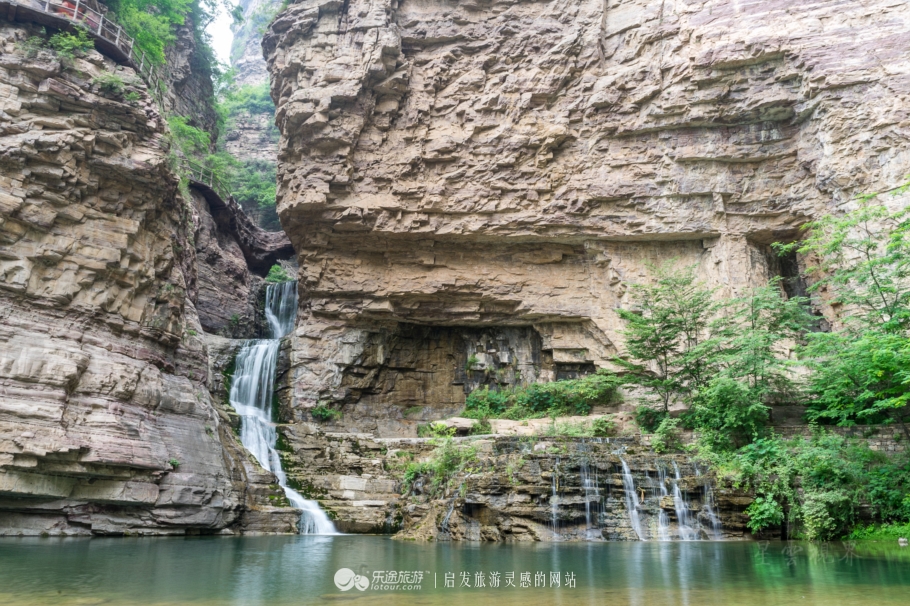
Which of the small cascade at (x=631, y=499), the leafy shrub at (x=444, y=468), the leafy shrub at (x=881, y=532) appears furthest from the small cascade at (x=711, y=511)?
the leafy shrub at (x=444, y=468)

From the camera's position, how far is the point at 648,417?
18203mm

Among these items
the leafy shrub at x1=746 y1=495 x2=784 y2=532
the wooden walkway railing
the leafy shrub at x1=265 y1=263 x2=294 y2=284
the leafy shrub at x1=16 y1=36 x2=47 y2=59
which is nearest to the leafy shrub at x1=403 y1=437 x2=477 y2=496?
the leafy shrub at x1=746 y1=495 x2=784 y2=532

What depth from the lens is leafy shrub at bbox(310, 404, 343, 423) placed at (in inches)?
890

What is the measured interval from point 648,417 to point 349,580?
13510 mm

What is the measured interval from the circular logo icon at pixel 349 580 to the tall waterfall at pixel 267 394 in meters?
8.70

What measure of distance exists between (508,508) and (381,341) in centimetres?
1310

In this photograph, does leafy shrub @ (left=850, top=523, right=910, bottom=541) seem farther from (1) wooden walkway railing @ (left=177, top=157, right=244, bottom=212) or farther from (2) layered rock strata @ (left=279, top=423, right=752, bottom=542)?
(1) wooden walkway railing @ (left=177, top=157, right=244, bottom=212)

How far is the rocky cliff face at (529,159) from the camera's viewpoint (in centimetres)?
2103

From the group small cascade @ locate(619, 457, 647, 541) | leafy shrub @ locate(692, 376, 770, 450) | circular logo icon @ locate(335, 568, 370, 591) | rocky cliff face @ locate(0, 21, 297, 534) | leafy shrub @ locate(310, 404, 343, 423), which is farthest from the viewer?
leafy shrub @ locate(310, 404, 343, 423)

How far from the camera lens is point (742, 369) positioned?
1560 centimetres

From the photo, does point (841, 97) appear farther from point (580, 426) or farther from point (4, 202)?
point (4, 202)

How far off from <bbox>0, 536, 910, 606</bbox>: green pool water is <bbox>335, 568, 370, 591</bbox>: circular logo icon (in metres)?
0.04

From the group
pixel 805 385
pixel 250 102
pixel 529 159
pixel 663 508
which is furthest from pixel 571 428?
pixel 250 102

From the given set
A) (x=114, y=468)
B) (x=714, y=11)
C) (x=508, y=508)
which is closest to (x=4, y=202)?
(x=114, y=468)
